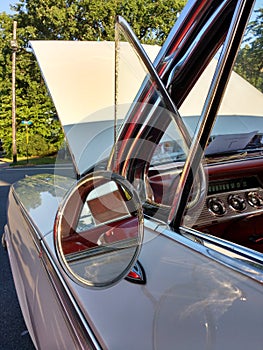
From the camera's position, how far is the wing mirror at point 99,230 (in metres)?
1.10

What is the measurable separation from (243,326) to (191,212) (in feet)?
1.66

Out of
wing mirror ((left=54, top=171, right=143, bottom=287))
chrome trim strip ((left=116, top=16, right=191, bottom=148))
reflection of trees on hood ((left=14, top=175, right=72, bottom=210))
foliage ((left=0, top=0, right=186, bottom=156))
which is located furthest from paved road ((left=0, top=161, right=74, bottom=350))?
foliage ((left=0, top=0, right=186, bottom=156))

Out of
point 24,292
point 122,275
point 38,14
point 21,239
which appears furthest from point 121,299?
point 38,14

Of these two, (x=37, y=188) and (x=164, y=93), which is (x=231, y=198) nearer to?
(x=164, y=93)

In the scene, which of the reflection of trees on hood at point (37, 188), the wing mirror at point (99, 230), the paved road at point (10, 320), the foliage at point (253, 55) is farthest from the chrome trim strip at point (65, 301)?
the foliage at point (253, 55)

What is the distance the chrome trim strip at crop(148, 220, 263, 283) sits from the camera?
889 mm

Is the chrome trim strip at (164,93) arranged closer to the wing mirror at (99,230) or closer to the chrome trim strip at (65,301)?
the wing mirror at (99,230)

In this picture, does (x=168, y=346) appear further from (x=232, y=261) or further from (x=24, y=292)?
(x=24, y=292)

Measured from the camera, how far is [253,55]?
130cm

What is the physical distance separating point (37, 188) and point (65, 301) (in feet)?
4.69

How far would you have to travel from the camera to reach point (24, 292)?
Answer: 204 centimetres

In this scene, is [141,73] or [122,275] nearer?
[122,275]

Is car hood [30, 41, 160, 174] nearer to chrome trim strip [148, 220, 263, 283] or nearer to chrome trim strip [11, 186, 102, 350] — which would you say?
chrome trim strip [11, 186, 102, 350]

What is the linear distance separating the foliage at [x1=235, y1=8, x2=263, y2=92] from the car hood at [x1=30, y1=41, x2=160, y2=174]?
0.40 meters
